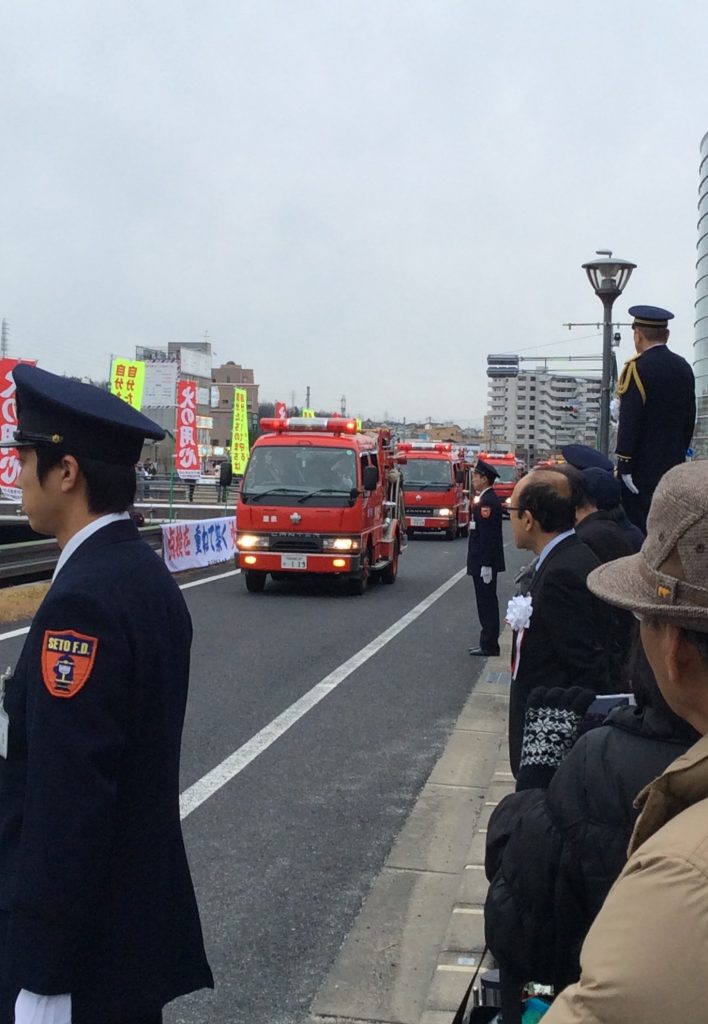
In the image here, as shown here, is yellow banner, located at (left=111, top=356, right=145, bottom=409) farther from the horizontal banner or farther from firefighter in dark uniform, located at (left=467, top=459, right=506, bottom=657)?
firefighter in dark uniform, located at (left=467, top=459, right=506, bottom=657)

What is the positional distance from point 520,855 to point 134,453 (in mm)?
1126

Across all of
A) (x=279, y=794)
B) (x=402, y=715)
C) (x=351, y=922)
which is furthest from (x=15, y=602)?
(x=351, y=922)

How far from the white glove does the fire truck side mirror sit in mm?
15699

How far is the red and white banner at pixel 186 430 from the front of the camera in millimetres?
34500

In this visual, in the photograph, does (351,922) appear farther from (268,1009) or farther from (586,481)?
(586,481)

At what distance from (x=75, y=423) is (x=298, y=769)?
5.53 meters

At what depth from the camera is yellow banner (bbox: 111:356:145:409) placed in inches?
1252

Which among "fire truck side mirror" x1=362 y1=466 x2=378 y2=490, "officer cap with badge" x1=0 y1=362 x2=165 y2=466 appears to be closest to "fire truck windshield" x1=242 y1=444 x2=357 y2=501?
"fire truck side mirror" x1=362 y1=466 x2=378 y2=490

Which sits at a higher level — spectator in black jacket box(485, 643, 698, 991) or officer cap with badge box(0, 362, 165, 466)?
officer cap with badge box(0, 362, 165, 466)

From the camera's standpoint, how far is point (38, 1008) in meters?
2.12

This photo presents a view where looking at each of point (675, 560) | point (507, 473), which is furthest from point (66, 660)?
point (507, 473)

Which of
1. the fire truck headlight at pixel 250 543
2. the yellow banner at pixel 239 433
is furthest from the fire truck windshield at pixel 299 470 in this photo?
the yellow banner at pixel 239 433

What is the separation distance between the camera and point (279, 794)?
7016mm

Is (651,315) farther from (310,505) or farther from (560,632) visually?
(310,505)
